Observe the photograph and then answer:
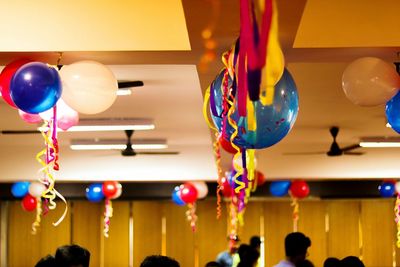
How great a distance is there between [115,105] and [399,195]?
18.0 ft

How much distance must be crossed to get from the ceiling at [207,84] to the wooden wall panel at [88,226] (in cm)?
317

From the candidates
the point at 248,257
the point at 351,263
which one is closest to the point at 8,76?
the point at 351,263

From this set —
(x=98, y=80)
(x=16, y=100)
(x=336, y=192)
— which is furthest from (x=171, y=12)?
(x=336, y=192)

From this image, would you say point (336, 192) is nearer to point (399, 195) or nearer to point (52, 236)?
point (399, 195)

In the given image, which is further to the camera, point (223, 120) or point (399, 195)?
point (399, 195)

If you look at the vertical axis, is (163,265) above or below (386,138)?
below

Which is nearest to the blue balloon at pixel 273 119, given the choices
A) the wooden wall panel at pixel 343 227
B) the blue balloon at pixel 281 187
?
the blue balloon at pixel 281 187

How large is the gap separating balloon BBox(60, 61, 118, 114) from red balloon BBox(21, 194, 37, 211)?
916 cm

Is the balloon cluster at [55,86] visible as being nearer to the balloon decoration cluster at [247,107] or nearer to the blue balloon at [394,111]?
the balloon decoration cluster at [247,107]

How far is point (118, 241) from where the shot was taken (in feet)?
53.8

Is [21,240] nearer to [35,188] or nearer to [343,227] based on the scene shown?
[35,188]

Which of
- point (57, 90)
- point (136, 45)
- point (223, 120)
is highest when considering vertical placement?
point (136, 45)

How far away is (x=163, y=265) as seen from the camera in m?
3.05

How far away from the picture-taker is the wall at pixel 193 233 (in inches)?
642
